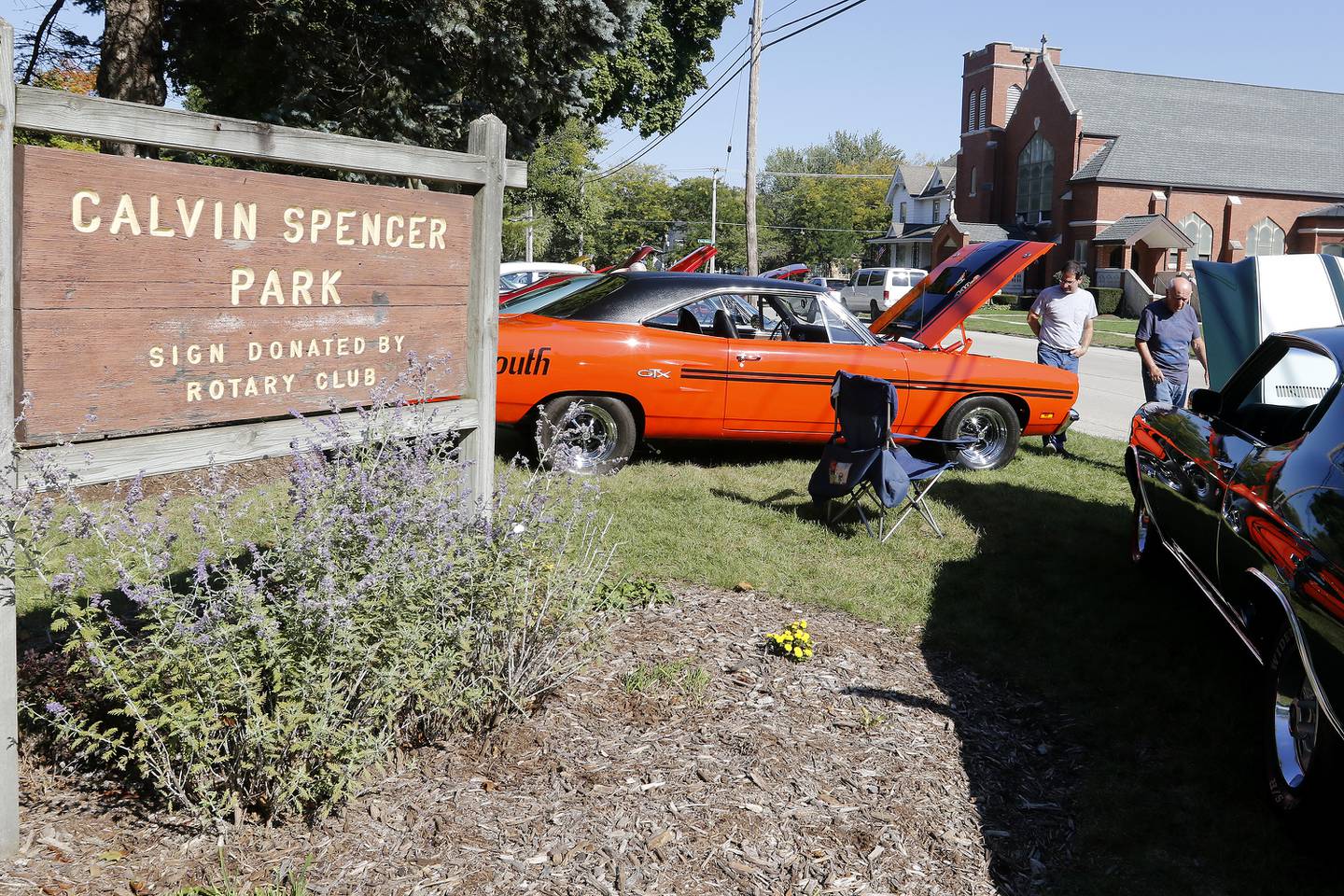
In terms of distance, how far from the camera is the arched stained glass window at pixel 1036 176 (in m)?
56.6

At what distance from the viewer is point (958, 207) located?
64.6m

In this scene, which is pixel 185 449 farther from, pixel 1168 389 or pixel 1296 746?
pixel 1168 389

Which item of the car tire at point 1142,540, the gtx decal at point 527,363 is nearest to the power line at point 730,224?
the gtx decal at point 527,363

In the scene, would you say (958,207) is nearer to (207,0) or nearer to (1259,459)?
(207,0)

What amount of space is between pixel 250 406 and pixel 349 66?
8.33 meters

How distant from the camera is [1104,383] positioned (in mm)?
18250

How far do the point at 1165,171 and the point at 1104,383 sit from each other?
39.4m

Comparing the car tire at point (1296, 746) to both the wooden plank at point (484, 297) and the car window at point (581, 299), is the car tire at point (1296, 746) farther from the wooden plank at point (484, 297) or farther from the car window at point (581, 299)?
the car window at point (581, 299)

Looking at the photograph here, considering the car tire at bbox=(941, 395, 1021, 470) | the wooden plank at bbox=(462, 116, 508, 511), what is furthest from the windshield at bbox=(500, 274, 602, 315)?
the wooden plank at bbox=(462, 116, 508, 511)

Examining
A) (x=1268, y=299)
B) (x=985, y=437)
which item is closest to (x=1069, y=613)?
(x=1268, y=299)

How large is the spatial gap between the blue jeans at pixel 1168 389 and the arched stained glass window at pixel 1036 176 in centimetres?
4997

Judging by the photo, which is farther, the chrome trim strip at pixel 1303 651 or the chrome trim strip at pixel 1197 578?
the chrome trim strip at pixel 1197 578

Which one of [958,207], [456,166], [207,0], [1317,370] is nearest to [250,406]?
[456,166]

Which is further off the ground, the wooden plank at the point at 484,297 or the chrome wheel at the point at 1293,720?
the wooden plank at the point at 484,297
